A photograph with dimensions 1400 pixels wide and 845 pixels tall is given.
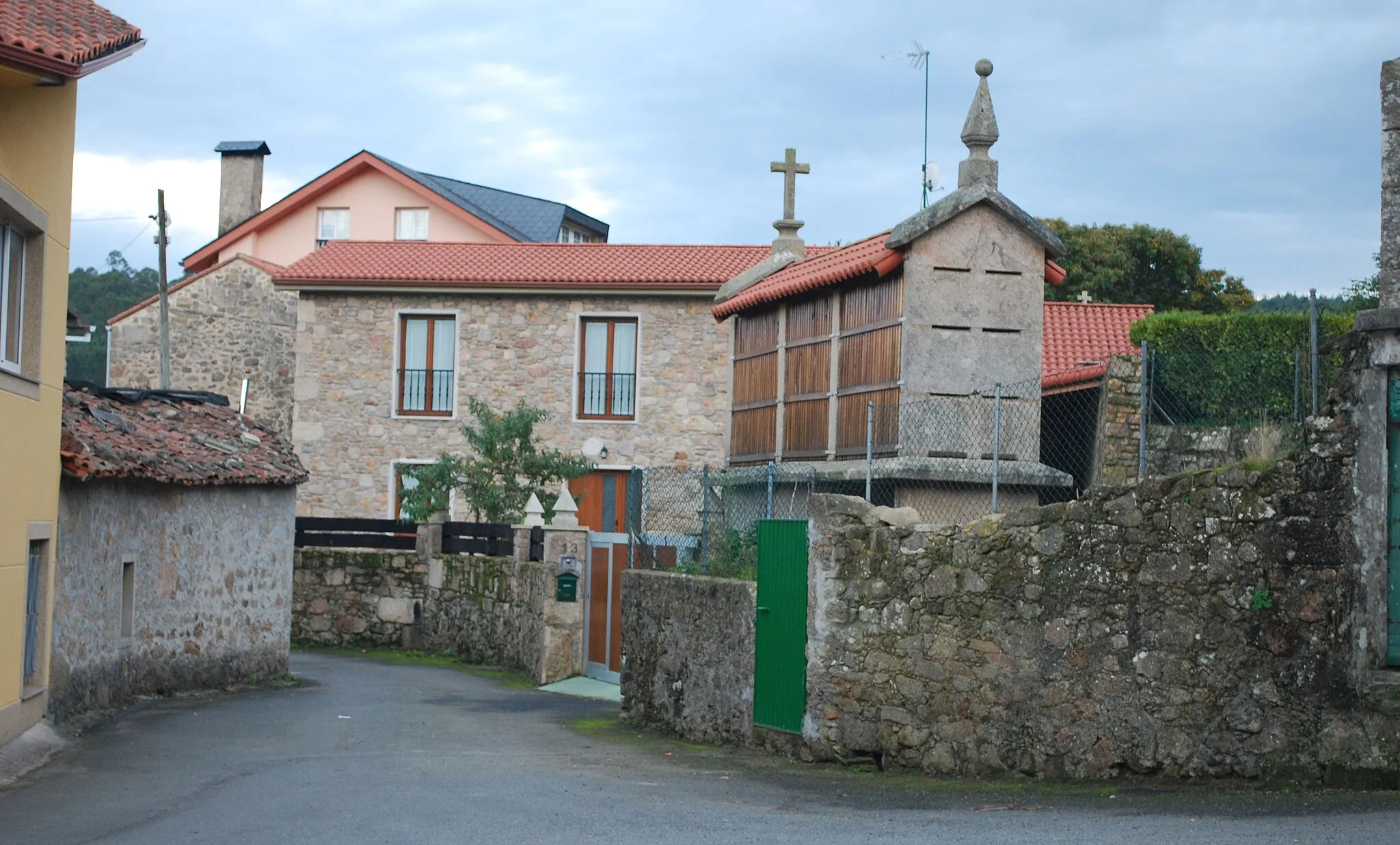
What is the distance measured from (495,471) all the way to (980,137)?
42.1 feet

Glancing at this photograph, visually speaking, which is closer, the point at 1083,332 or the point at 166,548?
the point at 166,548

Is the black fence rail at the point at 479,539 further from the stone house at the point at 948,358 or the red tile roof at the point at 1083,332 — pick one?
the red tile roof at the point at 1083,332

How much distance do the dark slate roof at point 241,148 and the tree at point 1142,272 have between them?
21925 millimetres

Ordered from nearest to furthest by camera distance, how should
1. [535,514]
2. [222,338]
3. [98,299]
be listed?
[535,514]
[222,338]
[98,299]

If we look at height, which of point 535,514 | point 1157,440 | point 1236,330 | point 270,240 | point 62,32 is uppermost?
point 270,240

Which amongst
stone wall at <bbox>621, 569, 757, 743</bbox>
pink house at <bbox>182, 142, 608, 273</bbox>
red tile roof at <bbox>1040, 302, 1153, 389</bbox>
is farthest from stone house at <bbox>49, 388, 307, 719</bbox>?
pink house at <bbox>182, 142, 608, 273</bbox>

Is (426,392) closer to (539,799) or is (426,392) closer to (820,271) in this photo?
(820,271)

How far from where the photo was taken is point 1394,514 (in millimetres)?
10852

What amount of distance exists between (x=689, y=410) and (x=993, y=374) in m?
14.8

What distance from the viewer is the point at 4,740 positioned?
1252 centimetres

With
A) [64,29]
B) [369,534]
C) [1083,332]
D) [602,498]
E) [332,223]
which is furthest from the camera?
[332,223]

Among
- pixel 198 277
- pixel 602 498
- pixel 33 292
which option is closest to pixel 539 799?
pixel 33 292

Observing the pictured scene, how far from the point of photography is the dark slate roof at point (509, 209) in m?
41.0

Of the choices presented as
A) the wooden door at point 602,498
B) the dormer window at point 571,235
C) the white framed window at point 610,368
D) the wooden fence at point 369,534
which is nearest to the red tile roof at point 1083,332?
the white framed window at point 610,368
